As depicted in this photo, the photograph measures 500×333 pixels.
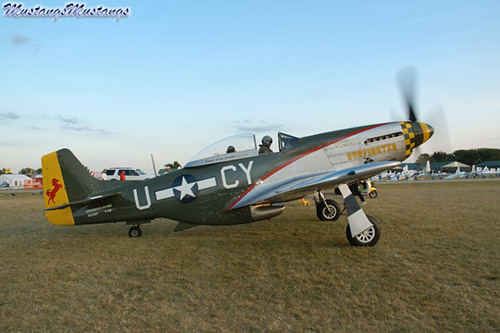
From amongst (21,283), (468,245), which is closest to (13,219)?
(21,283)

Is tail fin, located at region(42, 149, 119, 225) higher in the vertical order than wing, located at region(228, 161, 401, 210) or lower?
higher

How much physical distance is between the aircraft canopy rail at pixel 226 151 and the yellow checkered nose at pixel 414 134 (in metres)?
3.80

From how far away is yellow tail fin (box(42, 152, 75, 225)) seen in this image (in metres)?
7.28

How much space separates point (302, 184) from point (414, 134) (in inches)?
148

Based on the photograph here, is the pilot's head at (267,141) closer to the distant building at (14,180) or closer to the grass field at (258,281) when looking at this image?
the grass field at (258,281)

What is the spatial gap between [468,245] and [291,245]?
3.32 metres

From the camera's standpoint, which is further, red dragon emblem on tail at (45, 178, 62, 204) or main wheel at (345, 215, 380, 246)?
red dragon emblem on tail at (45, 178, 62, 204)

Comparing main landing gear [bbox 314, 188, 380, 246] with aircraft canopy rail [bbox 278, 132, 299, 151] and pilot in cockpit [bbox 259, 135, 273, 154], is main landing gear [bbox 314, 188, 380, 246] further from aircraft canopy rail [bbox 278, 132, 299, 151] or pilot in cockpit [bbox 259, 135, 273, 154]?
pilot in cockpit [bbox 259, 135, 273, 154]

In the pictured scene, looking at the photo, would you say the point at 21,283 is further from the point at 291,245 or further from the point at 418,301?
the point at 418,301

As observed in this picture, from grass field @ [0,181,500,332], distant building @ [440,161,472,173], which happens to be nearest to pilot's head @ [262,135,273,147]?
grass field @ [0,181,500,332]

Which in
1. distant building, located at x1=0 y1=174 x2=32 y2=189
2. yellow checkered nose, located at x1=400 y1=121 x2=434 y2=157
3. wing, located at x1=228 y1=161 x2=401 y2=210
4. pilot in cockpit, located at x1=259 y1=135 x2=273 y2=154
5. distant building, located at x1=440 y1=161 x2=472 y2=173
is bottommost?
distant building, located at x1=440 y1=161 x2=472 y2=173

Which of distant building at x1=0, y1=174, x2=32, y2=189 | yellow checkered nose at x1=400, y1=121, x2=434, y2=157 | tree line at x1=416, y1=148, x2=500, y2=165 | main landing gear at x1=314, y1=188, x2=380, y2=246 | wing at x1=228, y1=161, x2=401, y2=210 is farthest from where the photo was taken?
tree line at x1=416, y1=148, x2=500, y2=165

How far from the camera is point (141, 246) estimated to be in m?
6.79

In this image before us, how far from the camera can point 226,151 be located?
277 inches
